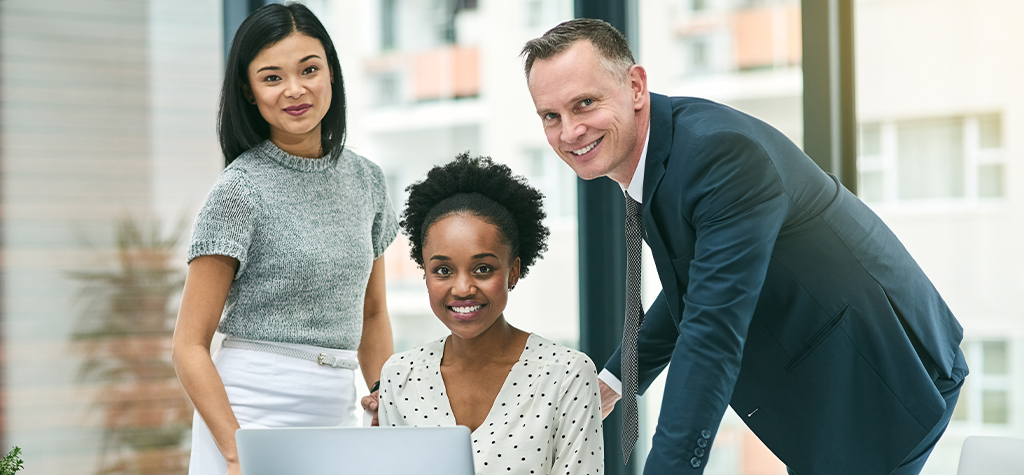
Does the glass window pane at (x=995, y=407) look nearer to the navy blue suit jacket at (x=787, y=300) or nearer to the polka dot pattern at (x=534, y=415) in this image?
the navy blue suit jacket at (x=787, y=300)

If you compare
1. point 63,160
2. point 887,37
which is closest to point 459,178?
point 887,37

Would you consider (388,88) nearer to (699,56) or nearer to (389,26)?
(389,26)

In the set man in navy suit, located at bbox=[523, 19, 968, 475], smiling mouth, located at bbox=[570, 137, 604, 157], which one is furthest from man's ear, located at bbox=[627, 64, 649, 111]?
smiling mouth, located at bbox=[570, 137, 604, 157]

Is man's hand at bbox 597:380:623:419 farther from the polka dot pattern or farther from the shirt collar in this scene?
the shirt collar

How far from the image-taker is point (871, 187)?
224 centimetres

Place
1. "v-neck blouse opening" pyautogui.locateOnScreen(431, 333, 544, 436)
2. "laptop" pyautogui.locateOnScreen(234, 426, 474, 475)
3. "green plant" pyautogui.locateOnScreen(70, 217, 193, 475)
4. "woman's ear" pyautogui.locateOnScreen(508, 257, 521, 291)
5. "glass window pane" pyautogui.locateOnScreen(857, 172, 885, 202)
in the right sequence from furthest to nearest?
"green plant" pyautogui.locateOnScreen(70, 217, 193, 475) → "glass window pane" pyautogui.locateOnScreen(857, 172, 885, 202) → "woman's ear" pyautogui.locateOnScreen(508, 257, 521, 291) → "v-neck blouse opening" pyautogui.locateOnScreen(431, 333, 544, 436) → "laptop" pyautogui.locateOnScreen(234, 426, 474, 475)

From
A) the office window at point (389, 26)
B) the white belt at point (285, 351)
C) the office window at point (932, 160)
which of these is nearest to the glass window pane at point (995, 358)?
the office window at point (932, 160)

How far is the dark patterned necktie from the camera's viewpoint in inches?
69.2

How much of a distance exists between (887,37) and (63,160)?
289cm

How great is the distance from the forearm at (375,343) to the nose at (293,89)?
1.98ft

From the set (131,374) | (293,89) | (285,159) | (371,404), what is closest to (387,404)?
(371,404)

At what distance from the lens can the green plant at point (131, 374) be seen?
3.12m

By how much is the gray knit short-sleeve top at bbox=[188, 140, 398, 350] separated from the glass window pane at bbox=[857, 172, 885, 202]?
4.38 feet

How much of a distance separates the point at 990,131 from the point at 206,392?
6.52ft
